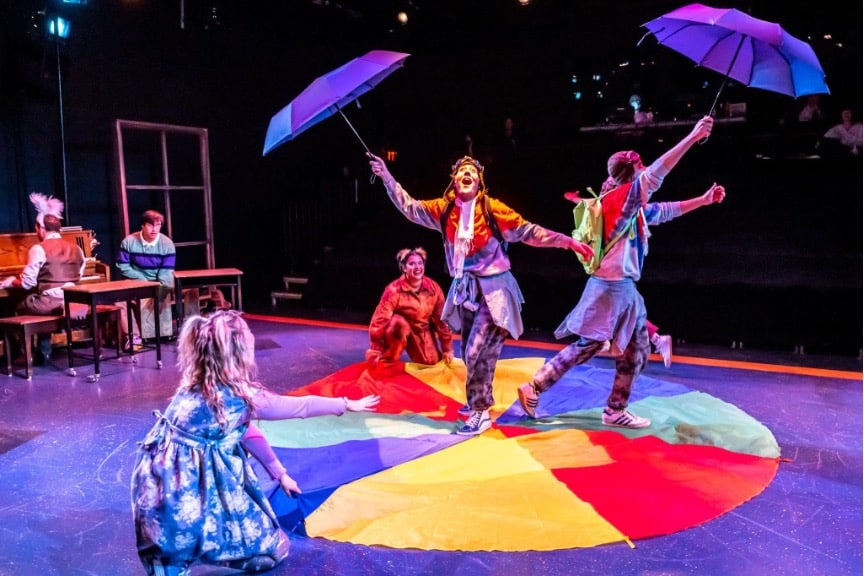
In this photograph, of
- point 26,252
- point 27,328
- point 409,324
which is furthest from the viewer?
point 26,252

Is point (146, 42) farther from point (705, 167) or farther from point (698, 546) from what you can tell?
point (698, 546)

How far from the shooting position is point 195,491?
2.47 metres

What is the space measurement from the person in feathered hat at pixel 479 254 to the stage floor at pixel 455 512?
1168 mm

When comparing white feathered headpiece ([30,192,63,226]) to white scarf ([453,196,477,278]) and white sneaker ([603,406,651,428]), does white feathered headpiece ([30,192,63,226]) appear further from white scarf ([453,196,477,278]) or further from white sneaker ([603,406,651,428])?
white sneaker ([603,406,651,428])

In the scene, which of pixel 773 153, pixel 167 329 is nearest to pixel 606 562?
pixel 167 329

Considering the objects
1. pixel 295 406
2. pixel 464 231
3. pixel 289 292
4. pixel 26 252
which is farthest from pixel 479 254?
pixel 289 292

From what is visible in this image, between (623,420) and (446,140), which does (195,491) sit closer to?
(623,420)

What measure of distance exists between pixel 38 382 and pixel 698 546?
4777 millimetres

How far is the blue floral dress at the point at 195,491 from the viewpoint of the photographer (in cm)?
243

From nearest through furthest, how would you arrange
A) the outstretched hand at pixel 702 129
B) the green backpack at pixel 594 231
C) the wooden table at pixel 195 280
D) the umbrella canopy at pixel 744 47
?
the umbrella canopy at pixel 744 47
the outstretched hand at pixel 702 129
the green backpack at pixel 594 231
the wooden table at pixel 195 280

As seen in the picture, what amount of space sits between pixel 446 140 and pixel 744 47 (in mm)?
7200

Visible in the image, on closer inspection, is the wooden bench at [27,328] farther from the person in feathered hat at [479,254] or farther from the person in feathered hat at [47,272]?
the person in feathered hat at [479,254]

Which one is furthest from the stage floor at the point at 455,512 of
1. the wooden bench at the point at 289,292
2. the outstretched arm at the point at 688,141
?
the wooden bench at the point at 289,292

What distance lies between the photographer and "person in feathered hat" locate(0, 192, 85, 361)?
5.77 m
